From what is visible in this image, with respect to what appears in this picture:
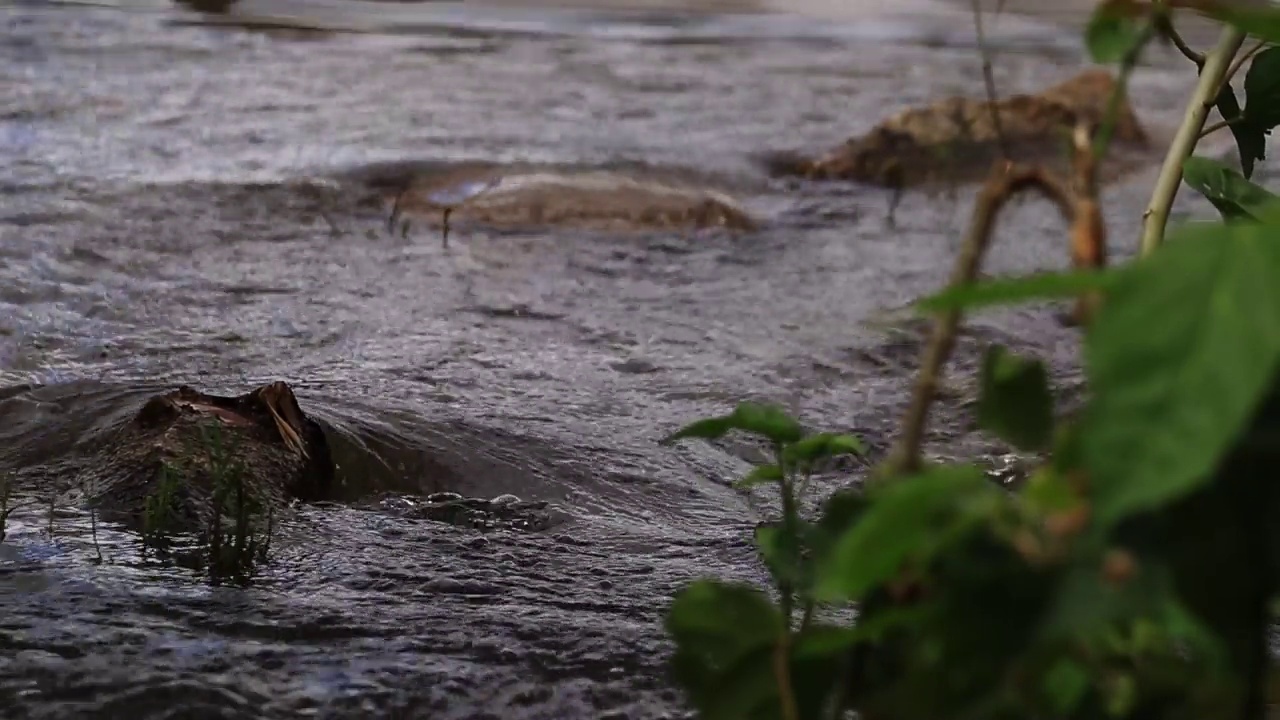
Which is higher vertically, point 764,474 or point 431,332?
point 764,474

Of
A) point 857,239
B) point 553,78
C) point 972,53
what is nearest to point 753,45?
point 972,53

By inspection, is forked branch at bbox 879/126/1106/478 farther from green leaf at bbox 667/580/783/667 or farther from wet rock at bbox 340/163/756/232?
wet rock at bbox 340/163/756/232

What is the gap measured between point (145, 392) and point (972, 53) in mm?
9082

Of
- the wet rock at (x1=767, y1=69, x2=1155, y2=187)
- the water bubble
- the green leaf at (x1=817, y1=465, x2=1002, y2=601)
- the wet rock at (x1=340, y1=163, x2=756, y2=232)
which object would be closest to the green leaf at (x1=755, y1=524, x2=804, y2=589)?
the green leaf at (x1=817, y1=465, x2=1002, y2=601)

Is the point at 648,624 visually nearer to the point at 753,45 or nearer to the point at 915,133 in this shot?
the point at 915,133

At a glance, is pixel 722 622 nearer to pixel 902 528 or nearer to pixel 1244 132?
pixel 902 528

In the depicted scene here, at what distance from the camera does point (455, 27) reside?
11492 mm

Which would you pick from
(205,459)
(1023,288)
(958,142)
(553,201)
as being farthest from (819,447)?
(958,142)

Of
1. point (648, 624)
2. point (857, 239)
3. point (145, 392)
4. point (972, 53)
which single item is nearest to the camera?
point (648, 624)

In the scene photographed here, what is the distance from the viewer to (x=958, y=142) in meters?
7.41

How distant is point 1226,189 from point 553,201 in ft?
14.8

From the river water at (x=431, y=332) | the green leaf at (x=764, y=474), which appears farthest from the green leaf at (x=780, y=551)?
the river water at (x=431, y=332)

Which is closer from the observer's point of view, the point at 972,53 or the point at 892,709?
the point at 892,709

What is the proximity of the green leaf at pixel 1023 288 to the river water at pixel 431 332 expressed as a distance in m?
1.27
